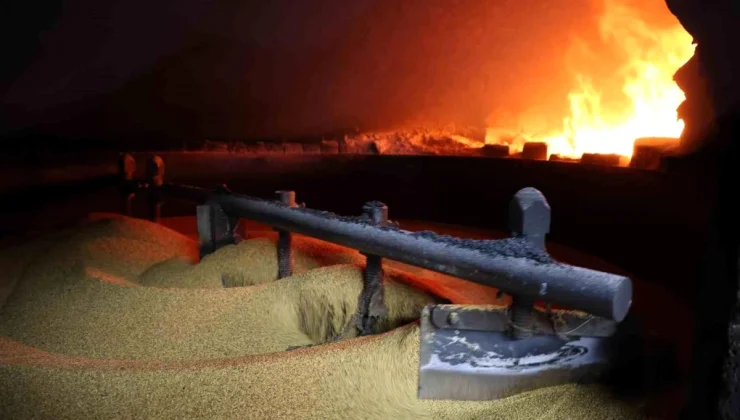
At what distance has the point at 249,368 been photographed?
94.4 inches

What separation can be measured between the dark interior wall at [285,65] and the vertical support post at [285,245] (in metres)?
6.04

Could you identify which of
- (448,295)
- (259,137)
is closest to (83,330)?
(448,295)

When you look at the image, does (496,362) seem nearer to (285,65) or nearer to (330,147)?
(330,147)

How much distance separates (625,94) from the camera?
378 inches

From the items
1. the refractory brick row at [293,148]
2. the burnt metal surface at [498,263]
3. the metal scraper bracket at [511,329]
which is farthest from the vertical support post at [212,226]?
the refractory brick row at [293,148]

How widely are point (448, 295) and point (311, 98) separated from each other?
7.02 meters

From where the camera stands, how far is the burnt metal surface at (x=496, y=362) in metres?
2.22

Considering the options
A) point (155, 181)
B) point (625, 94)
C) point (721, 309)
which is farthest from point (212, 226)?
point (625, 94)

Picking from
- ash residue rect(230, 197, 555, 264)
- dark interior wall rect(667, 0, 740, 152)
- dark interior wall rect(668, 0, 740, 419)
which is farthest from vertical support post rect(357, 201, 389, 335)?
dark interior wall rect(667, 0, 740, 152)

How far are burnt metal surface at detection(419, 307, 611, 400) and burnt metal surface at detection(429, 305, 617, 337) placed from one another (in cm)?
3

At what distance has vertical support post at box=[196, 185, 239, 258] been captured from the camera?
475 cm

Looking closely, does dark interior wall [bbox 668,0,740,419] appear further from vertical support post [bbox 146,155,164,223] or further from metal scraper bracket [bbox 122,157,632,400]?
vertical support post [bbox 146,155,164,223]

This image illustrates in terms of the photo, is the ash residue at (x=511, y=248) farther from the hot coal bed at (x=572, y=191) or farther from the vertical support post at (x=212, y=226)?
the vertical support post at (x=212, y=226)

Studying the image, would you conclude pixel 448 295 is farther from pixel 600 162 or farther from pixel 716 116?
pixel 600 162
